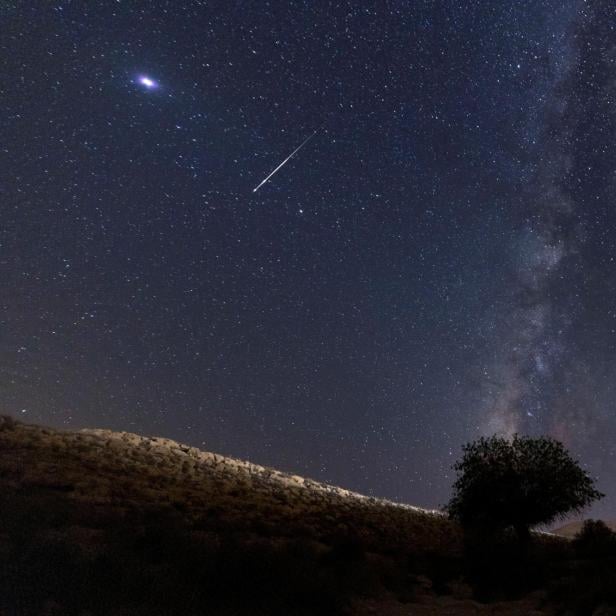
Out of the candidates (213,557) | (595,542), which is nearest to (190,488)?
(213,557)

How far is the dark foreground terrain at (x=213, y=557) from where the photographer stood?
8664 mm

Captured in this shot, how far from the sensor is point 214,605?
9086 mm

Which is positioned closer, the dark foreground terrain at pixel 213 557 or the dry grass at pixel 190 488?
the dark foreground terrain at pixel 213 557

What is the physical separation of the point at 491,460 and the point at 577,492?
4235mm

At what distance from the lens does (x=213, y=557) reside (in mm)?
11516

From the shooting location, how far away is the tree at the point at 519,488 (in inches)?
881

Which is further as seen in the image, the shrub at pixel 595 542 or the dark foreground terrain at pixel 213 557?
the shrub at pixel 595 542

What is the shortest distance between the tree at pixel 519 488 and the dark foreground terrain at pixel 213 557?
1743mm

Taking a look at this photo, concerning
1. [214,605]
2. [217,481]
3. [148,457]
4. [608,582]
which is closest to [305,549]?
[214,605]

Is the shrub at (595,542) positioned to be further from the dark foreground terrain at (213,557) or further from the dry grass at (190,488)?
the dry grass at (190,488)

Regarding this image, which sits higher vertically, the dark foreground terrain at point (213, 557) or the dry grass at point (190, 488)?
the dry grass at point (190, 488)

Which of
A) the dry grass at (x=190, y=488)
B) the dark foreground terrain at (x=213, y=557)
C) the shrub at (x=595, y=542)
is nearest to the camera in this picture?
the dark foreground terrain at (x=213, y=557)

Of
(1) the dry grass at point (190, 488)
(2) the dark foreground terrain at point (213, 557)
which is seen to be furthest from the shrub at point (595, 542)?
(1) the dry grass at point (190, 488)

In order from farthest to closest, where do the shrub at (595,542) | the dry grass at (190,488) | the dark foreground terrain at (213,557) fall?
the shrub at (595,542), the dry grass at (190,488), the dark foreground terrain at (213,557)
